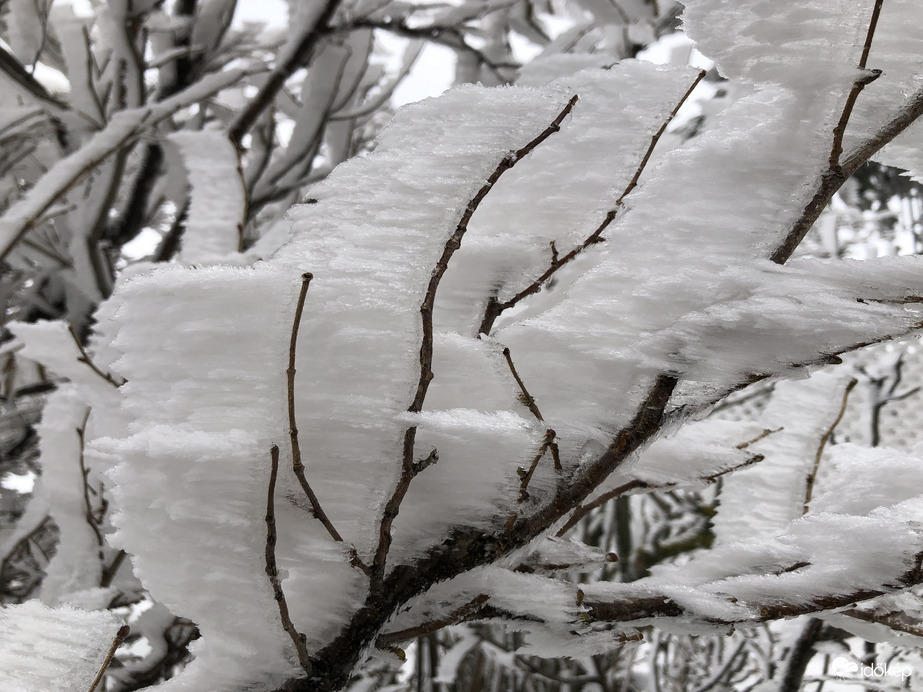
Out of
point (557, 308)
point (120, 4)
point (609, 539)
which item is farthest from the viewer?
point (609, 539)

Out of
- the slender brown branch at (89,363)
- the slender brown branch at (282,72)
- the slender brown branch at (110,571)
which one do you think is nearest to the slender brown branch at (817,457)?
the slender brown branch at (89,363)

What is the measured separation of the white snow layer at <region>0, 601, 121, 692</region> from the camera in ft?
1.49

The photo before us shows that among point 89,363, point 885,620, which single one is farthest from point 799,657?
point 89,363

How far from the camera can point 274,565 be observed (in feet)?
1.58

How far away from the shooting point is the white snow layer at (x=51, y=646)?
0.45 metres

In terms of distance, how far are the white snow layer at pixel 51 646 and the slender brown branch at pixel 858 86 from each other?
685mm

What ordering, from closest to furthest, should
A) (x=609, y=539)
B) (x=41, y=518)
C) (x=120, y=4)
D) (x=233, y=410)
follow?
(x=233, y=410) → (x=41, y=518) → (x=120, y=4) → (x=609, y=539)

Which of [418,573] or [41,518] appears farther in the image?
[41,518]

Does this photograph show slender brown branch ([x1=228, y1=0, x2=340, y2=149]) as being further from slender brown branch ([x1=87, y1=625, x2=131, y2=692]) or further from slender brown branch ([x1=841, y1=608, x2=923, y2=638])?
slender brown branch ([x1=841, y1=608, x2=923, y2=638])

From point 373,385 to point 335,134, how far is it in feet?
5.71

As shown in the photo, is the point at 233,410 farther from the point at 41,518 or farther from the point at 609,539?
the point at 609,539

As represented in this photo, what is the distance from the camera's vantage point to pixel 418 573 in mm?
532

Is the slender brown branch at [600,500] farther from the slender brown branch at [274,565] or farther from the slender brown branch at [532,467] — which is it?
the slender brown branch at [274,565]

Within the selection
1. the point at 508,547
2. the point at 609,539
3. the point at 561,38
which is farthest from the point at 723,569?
the point at 609,539
